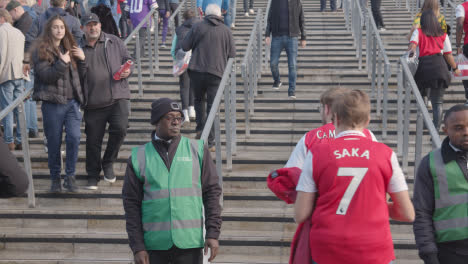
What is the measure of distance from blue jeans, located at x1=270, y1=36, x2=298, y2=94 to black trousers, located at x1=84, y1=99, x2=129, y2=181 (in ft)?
8.88

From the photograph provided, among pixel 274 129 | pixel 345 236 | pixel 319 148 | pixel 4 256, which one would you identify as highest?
pixel 319 148

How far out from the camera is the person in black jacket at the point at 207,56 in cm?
901

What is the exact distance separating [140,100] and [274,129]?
6.48 feet

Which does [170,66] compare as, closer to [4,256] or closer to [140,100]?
[140,100]

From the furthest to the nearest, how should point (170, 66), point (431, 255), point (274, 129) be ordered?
point (170, 66) < point (274, 129) < point (431, 255)

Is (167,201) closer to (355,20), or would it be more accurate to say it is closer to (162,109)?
(162,109)

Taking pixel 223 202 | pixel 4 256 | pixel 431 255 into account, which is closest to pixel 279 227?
pixel 223 202

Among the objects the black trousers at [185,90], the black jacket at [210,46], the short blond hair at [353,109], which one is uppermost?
the short blond hair at [353,109]

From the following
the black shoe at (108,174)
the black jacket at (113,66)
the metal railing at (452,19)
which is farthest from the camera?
the metal railing at (452,19)

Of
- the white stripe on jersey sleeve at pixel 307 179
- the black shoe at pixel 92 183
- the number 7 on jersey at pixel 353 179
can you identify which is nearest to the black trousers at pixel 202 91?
the black shoe at pixel 92 183

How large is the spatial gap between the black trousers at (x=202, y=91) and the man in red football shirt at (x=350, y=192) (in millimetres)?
4979

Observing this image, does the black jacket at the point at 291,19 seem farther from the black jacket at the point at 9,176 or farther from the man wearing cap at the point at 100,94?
the black jacket at the point at 9,176

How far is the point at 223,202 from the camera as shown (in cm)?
774

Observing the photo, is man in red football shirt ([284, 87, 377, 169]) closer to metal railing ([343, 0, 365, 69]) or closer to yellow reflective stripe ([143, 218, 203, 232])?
yellow reflective stripe ([143, 218, 203, 232])
